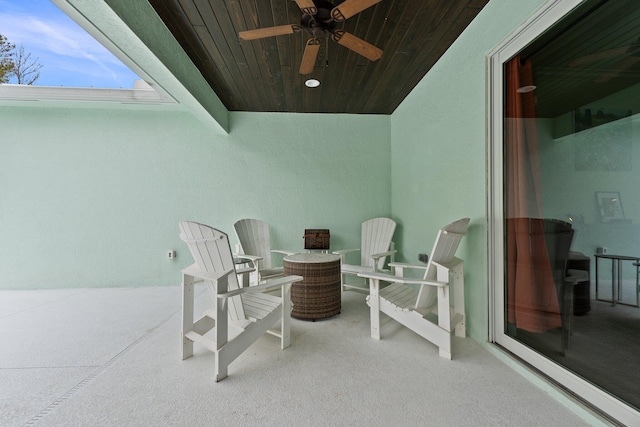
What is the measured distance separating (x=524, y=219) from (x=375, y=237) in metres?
2.03

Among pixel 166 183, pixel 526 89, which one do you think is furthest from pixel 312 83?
pixel 166 183

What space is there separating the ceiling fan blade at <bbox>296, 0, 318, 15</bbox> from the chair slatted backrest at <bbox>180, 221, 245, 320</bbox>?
154cm

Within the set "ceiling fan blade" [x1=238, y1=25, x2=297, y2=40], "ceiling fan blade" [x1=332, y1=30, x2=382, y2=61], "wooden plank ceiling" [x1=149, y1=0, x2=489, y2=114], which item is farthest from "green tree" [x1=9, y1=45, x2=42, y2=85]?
"ceiling fan blade" [x1=332, y1=30, x2=382, y2=61]

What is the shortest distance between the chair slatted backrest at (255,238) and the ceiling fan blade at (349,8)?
2.57 metres

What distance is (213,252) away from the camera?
1.70m

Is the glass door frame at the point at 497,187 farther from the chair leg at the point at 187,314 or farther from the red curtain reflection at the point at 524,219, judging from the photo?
the chair leg at the point at 187,314

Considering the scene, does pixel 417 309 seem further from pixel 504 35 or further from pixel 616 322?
pixel 504 35

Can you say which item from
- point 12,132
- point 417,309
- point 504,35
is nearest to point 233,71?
point 504,35

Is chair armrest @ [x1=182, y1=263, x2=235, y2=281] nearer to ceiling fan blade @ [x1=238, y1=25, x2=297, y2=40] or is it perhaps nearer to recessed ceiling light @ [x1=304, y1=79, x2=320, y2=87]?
ceiling fan blade @ [x1=238, y1=25, x2=297, y2=40]

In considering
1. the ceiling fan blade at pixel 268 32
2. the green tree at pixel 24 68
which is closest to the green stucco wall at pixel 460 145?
the ceiling fan blade at pixel 268 32

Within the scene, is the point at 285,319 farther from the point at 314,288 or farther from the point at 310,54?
the point at 310,54

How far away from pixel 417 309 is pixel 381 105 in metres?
2.87

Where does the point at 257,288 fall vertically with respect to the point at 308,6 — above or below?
below

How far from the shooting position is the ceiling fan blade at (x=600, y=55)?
49.9 inches
